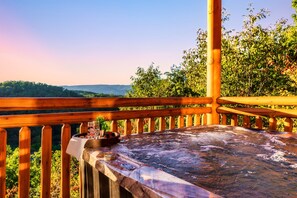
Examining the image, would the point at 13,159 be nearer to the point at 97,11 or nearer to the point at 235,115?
the point at 97,11

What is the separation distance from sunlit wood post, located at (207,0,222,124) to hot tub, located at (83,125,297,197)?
1.26m

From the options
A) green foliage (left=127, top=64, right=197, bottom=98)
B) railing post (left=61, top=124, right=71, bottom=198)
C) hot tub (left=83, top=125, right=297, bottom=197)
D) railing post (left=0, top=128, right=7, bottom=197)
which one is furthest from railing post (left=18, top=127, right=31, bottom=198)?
green foliage (left=127, top=64, right=197, bottom=98)

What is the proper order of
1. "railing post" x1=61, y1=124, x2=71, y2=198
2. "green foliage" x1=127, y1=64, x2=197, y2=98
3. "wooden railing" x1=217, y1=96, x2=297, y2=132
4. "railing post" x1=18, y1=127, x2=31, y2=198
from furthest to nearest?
"green foliage" x1=127, y1=64, x2=197, y2=98 → "wooden railing" x1=217, y1=96, x2=297, y2=132 → "railing post" x1=61, y1=124, x2=71, y2=198 → "railing post" x1=18, y1=127, x2=31, y2=198

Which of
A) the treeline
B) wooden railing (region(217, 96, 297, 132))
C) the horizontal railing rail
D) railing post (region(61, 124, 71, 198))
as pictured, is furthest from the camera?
the treeline

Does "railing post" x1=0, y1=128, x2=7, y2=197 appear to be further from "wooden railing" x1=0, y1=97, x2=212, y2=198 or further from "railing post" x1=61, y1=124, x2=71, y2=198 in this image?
"railing post" x1=61, y1=124, x2=71, y2=198

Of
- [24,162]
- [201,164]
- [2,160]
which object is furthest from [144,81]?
[201,164]

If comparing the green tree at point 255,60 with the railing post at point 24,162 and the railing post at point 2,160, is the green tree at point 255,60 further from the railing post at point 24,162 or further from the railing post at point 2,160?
the railing post at point 2,160

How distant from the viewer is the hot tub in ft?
3.21

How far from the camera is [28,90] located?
100 ft

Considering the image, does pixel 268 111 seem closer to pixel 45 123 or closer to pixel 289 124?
pixel 289 124

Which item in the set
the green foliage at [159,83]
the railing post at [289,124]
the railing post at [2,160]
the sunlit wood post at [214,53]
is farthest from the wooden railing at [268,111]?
the green foliage at [159,83]

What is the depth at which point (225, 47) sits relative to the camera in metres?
9.55

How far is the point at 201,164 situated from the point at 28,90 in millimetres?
32675

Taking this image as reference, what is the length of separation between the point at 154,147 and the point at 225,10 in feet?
31.7
